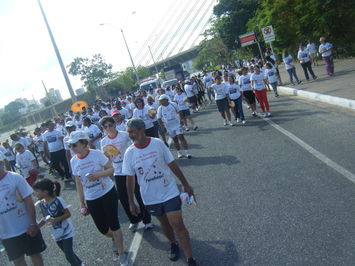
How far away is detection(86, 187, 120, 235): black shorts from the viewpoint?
445 cm

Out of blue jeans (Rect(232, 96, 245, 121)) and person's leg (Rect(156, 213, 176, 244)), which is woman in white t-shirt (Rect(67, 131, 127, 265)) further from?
blue jeans (Rect(232, 96, 245, 121))

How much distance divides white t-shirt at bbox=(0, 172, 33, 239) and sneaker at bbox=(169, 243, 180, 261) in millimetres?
1804

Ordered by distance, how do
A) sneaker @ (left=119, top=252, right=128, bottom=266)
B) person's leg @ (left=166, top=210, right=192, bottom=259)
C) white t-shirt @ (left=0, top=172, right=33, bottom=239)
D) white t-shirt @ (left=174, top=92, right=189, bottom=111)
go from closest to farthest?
person's leg @ (left=166, top=210, right=192, bottom=259)
white t-shirt @ (left=0, top=172, right=33, bottom=239)
sneaker @ (left=119, top=252, right=128, bottom=266)
white t-shirt @ (left=174, top=92, right=189, bottom=111)

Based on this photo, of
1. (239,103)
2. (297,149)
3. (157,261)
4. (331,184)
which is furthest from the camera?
(239,103)

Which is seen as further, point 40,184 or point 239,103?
point 239,103

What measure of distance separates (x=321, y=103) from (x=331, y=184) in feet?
24.1

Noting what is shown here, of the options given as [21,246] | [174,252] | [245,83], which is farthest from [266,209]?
[245,83]

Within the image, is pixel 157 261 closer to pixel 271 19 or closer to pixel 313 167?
pixel 313 167

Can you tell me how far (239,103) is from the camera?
11633 mm

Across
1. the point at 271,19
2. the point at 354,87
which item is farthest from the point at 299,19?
the point at 354,87

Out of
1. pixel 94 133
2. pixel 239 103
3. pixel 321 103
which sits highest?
pixel 94 133

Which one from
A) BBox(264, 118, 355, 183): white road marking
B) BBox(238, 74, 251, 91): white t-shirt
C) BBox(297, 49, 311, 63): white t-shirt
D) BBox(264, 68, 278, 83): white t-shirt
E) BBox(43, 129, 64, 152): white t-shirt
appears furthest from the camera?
BBox(297, 49, 311, 63): white t-shirt

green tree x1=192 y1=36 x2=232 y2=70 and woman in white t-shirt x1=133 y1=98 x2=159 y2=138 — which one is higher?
green tree x1=192 y1=36 x2=232 y2=70

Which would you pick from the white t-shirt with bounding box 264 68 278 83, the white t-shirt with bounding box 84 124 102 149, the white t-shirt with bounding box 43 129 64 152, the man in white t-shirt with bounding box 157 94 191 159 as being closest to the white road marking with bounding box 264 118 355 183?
the man in white t-shirt with bounding box 157 94 191 159
